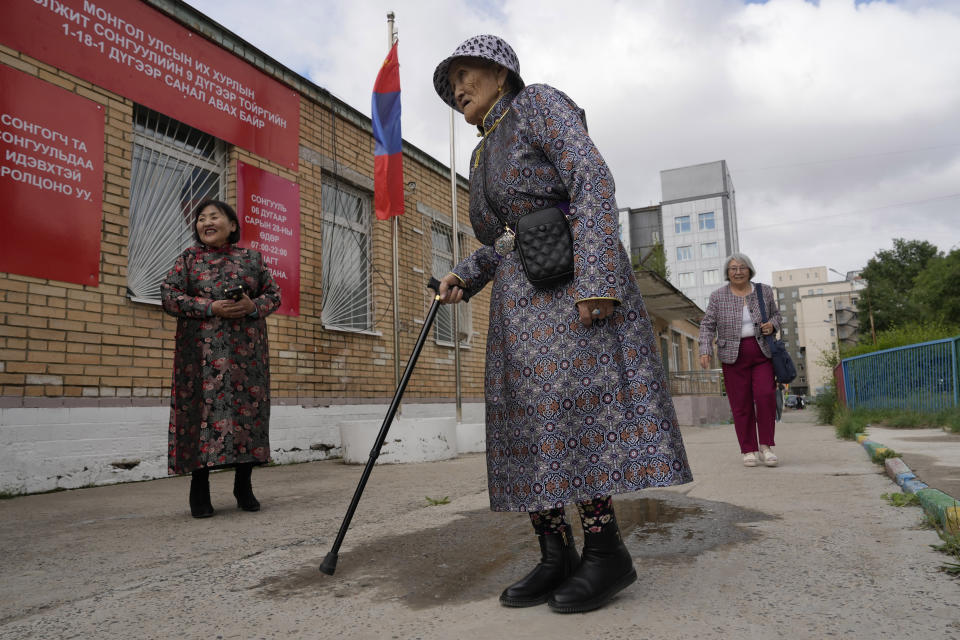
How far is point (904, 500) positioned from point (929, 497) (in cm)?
30

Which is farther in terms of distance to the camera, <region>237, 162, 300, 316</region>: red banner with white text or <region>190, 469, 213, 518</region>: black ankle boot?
<region>237, 162, 300, 316</region>: red banner with white text

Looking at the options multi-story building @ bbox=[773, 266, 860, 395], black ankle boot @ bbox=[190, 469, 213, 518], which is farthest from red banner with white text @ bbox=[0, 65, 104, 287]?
multi-story building @ bbox=[773, 266, 860, 395]

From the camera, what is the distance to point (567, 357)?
201 cm

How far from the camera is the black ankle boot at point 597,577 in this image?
1903 mm

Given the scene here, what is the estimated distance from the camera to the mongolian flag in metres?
7.84

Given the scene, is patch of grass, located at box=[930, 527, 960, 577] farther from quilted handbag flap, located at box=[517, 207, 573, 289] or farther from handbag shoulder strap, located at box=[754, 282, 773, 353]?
handbag shoulder strap, located at box=[754, 282, 773, 353]

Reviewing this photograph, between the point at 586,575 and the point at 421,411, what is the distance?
8.27 m

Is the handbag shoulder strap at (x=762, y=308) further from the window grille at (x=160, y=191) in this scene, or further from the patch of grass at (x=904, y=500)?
the window grille at (x=160, y=191)

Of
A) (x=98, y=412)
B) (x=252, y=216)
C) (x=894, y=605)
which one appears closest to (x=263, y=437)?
(x=98, y=412)

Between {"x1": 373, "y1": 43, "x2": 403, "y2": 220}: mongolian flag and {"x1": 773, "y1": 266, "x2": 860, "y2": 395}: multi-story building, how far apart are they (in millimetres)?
93275

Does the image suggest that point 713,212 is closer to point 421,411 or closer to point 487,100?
point 421,411

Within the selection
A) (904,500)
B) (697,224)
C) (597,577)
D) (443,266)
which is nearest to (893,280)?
(697,224)

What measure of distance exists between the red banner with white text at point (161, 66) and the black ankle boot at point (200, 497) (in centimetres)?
385

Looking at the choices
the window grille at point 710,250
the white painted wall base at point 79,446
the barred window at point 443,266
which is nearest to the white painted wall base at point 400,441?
the white painted wall base at point 79,446
